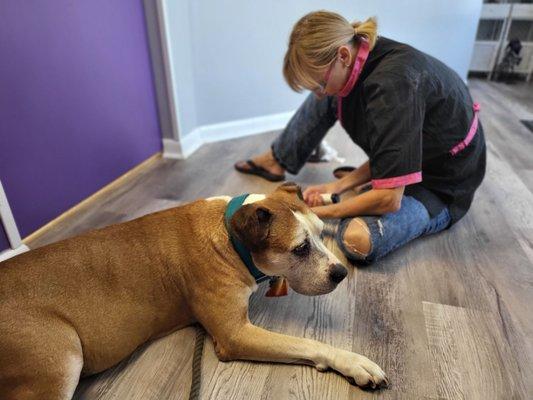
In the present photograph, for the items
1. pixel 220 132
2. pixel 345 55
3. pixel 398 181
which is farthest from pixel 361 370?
pixel 220 132

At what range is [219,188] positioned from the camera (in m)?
2.67

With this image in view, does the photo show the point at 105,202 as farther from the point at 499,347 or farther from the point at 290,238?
the point at 499,347

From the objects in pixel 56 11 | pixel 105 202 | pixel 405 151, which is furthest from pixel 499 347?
pixel 56 11

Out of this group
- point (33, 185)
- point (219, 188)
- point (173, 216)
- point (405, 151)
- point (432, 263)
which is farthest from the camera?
point (219, 188)

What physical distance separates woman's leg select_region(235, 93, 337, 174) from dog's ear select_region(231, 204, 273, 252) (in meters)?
1.38

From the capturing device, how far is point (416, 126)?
1613mm

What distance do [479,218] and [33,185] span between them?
2.45 meters

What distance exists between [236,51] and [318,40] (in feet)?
6.24

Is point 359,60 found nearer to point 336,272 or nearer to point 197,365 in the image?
point 336,272

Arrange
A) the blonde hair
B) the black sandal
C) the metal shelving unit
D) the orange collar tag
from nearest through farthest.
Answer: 1. the orange collar tag
2. the blonde hair
3. the black sandal
4. the metal shelving unit

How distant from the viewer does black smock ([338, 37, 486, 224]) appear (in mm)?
1610

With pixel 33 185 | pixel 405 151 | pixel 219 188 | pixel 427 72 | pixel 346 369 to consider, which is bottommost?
pixel 219 188

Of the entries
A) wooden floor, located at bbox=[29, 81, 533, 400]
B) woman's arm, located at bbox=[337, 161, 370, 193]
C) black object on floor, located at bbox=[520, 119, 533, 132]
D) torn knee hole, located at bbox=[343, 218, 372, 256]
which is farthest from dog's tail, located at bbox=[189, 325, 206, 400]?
black object on floor, located at bbox=[520, 119, 533, 132]

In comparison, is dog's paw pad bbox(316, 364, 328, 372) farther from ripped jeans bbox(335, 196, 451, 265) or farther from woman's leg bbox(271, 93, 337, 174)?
woman's leg bbox(271, 93, 337, 174)
